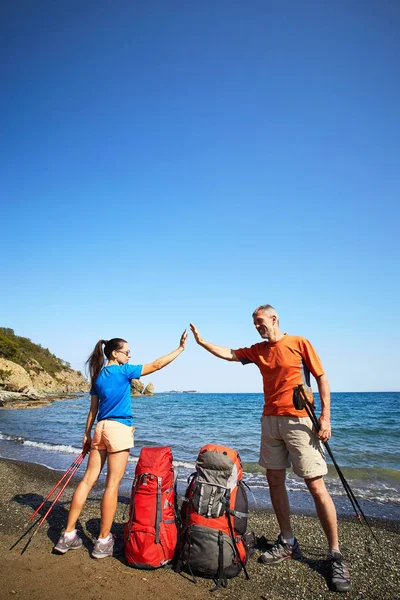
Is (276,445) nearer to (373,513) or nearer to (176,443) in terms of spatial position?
(373,513)

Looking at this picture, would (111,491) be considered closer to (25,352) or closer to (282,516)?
(282,516)

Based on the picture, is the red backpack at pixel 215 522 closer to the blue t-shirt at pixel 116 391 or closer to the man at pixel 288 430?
the man at pixel 288 430

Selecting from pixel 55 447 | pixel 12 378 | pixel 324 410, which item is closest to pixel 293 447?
pixel 324 410

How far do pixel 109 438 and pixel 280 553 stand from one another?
2.48 meters

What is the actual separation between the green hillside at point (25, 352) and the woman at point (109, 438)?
63574 millimetres

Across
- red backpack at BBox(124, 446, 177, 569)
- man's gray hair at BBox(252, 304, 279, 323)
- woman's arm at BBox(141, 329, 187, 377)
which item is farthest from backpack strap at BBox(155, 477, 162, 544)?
man's gray hair at BBox(252, 304, 279, 323)

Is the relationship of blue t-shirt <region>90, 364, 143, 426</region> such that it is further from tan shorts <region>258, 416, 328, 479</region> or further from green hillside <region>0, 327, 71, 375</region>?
green hillside <region>0, 327, 71, 375</region>

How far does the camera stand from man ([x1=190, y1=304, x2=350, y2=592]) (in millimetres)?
4133

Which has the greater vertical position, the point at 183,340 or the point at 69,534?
the point at 183,340

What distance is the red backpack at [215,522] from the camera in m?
3.95

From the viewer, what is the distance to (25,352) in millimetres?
72938

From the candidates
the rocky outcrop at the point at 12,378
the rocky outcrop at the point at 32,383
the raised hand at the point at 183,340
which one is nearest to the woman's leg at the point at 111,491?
the raised hand at the point at 183,340

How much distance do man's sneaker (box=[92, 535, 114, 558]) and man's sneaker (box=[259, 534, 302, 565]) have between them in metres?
1.79

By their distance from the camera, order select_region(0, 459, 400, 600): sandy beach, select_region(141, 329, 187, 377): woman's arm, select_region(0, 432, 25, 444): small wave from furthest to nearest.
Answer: select_region(0, 432, 25, 444): small wave
select_region(141, 329, 187, 377): woman's arm
select_region(0, 459, 400, 600): sandy beach
